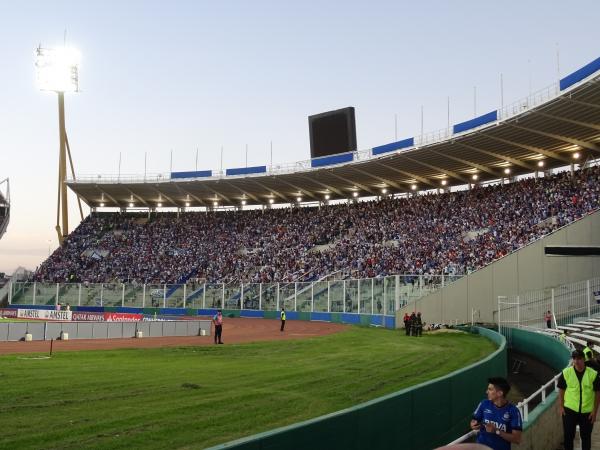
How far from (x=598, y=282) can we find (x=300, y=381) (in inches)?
700

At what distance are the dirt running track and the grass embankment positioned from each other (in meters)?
3.24

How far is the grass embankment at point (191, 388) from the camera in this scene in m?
11.0

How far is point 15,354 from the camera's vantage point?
74.4 ft

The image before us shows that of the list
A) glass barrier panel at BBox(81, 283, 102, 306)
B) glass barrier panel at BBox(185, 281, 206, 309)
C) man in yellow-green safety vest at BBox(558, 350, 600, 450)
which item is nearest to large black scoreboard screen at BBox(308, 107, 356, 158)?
glass barrier panel at BBox(185, 281, 206, 309)

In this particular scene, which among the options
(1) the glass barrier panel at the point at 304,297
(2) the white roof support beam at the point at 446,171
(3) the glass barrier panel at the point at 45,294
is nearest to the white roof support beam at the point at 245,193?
(3) the glass barrier panel at the point at 45,294

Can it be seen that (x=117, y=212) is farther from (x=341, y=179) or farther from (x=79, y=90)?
(x=341, y=179)

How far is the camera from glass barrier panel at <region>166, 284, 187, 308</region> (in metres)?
56.5

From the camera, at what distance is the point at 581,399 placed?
9.06 m

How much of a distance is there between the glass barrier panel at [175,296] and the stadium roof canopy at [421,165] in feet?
43.5

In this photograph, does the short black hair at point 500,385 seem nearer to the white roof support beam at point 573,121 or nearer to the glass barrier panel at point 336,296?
the white roof support beam at point 573,121

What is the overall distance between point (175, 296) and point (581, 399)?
50.2m

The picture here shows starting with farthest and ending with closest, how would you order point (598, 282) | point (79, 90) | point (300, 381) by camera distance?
point (79, 90) → point (598, 282) → point (300, 381)

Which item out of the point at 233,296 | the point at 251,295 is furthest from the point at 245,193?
the point at 251,295

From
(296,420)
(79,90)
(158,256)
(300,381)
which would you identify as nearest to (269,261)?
(158,256)
